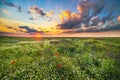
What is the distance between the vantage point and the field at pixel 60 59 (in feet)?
19.3

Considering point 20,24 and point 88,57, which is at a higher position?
point 20,24

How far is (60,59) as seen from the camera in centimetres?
686

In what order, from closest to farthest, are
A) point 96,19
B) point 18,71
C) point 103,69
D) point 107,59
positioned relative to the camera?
point 18,71, point 103,69, point 107,59, point 96,19

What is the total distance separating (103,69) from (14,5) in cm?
601

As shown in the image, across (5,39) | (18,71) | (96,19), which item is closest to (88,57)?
(96,19)

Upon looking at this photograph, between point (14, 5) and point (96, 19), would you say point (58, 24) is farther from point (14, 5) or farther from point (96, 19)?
point (14, 5)

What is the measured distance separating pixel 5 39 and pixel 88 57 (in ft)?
16.6

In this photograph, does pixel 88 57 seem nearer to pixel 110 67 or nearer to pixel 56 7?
pixel 110 67

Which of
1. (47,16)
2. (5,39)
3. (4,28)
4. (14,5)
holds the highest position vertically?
(14,5)

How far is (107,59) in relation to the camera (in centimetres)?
702

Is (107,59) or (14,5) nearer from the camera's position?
(107,59)

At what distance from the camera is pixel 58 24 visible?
8.62 metres

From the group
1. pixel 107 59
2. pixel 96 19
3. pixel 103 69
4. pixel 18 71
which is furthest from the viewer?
pixel 96 19

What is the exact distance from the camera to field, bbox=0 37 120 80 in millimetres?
5883
